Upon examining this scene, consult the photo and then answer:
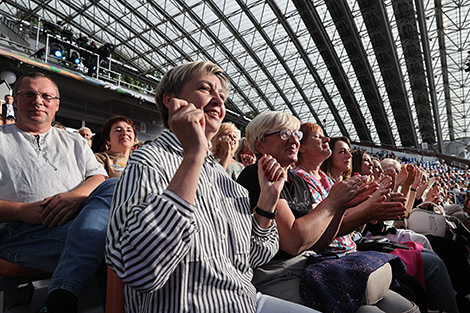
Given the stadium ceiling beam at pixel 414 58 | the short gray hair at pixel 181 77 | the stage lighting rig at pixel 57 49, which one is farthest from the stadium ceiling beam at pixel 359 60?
the short gray hair at pixel 181 77

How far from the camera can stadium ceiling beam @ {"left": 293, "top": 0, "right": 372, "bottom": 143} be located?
21.1 meters

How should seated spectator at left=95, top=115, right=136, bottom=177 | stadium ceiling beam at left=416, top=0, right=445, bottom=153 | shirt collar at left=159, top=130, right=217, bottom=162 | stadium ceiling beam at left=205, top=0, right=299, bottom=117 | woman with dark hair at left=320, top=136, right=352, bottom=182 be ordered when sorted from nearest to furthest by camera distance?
1. shirt collar at left=159, top=130, right=217, bottom=162
2. woman with dark hair at left=320, top=136, right=352, bottom=182
3. seated spectator at left=95, top=115, right=136, bottom=177
4. stadium ceiling beam at left=416, top=0, right=445, bottom=153
5. stadium ceiling beam at left=205, top=0, right=299, bottom=117

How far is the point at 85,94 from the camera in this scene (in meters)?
14.1

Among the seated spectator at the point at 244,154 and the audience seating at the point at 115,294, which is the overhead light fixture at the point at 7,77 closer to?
the seated spectator at the point at 244,154

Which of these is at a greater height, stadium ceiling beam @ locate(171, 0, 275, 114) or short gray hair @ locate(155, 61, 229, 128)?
stadium ceiling beam @ locate(171, 0, 275, 114)

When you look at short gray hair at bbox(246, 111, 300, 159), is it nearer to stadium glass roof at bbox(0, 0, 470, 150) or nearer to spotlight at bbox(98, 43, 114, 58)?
spotlight at bbox(98, 43, 114, 58)

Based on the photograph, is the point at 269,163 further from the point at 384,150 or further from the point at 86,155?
the point at 384,150

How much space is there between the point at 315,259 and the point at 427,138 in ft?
149

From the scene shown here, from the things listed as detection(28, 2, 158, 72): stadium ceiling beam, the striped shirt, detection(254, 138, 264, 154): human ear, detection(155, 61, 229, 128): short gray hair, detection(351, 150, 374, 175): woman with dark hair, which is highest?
detection(28, 2, 158, 72): stadium ceiling beam

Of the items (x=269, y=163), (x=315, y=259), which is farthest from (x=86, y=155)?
(x=315, y=259)

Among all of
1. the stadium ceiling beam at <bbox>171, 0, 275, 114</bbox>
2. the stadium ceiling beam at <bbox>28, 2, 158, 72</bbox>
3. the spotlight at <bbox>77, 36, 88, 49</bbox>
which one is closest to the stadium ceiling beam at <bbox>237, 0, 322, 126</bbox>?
the stadium ceiling beam at <bbox>171, 0, 275, 114</bbox>

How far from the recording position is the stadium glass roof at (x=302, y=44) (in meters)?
21.5

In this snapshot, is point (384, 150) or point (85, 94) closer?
point (85, 94)

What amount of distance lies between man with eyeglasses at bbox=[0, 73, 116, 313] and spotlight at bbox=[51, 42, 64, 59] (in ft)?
40.2
